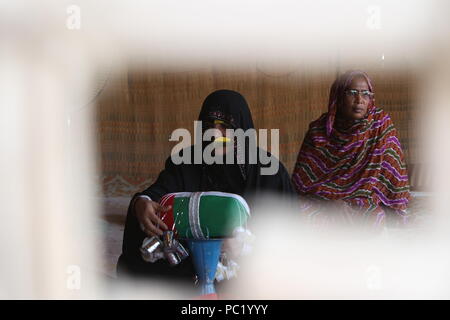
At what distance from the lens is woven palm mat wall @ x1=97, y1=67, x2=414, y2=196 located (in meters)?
2.82

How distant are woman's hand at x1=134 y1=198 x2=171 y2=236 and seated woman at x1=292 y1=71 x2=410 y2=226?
0.70 metres

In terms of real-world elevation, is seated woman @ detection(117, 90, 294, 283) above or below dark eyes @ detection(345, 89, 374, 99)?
below

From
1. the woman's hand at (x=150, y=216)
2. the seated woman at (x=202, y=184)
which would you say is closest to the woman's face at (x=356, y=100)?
the seated woman at (x=202, y=184)

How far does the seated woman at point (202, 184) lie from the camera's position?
2.75 metres

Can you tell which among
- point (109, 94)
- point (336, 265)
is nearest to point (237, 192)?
point (336, 265)

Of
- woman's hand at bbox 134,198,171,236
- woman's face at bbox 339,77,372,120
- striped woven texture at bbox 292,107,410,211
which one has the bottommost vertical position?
woman's hand at bbox 134,198,171,236

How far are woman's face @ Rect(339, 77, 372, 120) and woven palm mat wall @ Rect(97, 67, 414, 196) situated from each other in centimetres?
6

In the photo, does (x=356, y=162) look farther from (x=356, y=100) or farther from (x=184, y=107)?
(x=184, y=107)

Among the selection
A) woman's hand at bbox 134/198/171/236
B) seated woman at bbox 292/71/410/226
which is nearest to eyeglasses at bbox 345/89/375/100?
seated woman at bbox 292/71/410/226

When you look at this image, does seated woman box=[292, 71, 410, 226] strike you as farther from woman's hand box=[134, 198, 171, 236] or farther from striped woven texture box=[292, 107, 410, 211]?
woman's hand box=[134, 198, 171, 236]

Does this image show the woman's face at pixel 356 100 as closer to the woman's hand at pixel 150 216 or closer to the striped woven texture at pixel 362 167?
the striped woven texture at pixel 362 167

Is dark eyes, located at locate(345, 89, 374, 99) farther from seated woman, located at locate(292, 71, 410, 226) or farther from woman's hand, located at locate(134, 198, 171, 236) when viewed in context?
woman's hand, located at locate(134, 198, 171, 236)

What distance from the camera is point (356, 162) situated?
9.17 feet

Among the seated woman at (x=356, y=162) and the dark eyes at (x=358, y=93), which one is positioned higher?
the dark eyes at (x=358, y=93)
